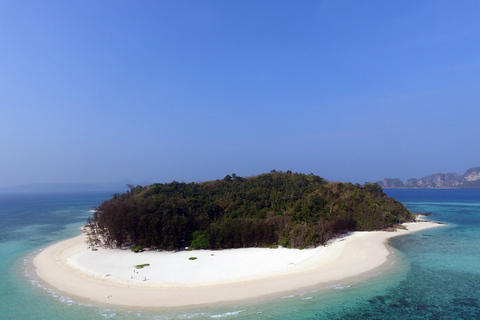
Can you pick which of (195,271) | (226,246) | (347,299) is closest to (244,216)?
(226,246)

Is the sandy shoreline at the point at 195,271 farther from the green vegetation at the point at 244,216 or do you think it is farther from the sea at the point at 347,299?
the green vegetation at the point at 244,216

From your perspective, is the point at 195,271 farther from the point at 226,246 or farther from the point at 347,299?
the point at 347,299

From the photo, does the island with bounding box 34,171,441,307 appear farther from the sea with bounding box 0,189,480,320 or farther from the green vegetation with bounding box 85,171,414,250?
the sea with bounding box 0,189,480,320

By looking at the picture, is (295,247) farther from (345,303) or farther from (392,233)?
(392,233)

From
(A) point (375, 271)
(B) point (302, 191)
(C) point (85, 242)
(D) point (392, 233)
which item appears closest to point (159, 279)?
(A) point (375, 271)

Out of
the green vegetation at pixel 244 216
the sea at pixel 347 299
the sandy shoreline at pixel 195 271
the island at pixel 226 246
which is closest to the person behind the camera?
the sea at pixel 347 299

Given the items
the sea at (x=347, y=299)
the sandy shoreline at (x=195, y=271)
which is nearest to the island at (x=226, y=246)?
the sandy shoreline at (x=195, y=271)
